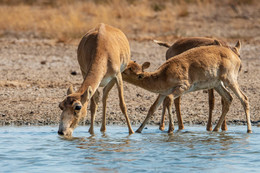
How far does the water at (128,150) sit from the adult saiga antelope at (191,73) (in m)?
0.60

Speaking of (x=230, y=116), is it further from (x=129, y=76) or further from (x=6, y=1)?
(x=6, y=1)

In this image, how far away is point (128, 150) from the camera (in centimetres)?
890

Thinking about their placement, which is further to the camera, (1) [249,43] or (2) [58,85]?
(1) [249,43]

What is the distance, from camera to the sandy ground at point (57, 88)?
11695 mm

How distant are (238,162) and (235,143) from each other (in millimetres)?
1357

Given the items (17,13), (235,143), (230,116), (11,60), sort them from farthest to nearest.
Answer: (17,13)
(11,60)
(230,116)
(235,143)

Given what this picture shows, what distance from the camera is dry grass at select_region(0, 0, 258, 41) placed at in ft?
71.9

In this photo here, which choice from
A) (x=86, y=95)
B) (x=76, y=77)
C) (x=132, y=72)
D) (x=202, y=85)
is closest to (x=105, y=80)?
(x=132, y=72)

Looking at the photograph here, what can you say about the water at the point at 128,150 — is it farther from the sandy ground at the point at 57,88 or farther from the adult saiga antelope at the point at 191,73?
the sandy ground at the point at 57,88

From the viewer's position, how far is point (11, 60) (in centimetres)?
1702

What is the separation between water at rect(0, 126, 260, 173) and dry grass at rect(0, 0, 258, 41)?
1076cm

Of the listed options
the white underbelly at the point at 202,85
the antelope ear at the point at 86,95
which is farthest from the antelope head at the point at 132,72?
the antelope ear at the point at 86,95

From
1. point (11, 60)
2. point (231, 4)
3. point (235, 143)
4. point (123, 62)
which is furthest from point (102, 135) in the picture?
point (231, 4)

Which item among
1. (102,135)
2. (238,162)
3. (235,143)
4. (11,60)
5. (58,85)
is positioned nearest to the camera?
(238,162)
